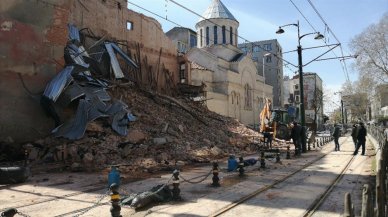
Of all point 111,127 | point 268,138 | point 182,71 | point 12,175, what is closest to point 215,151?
point 111,127

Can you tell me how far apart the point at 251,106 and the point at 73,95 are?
131 ft

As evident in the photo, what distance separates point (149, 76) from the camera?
33781 mm

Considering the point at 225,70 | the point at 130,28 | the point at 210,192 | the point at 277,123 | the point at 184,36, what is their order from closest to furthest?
the point at 210,192, the point at 130,28, the point at 277,123, the point at 225,70, the point at 184,36

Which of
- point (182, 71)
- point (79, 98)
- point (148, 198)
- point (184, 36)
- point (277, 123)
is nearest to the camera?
point (148, 198)

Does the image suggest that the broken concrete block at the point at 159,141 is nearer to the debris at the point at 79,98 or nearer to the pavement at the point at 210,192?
the debris at the point at 79,98

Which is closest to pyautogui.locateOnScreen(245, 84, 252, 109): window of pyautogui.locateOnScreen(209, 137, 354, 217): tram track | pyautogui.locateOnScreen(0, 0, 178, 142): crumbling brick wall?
pyautogui.locateOnScreen(0, 0, 178, 142): crumbling brick wall

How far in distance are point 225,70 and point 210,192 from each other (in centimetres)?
3997

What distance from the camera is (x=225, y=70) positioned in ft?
164

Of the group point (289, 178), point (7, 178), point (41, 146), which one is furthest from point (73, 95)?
point (289, 178)

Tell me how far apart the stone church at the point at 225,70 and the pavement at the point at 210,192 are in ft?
96.9

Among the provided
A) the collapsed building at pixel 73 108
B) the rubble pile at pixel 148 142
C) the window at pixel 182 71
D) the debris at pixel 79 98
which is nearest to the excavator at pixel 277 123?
the rubble pile at pixel 148 142

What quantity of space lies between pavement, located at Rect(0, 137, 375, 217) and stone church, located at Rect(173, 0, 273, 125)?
29545 mm

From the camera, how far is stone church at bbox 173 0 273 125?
4794 centimetres

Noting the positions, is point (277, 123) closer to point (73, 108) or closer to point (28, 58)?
point (73, 108)
